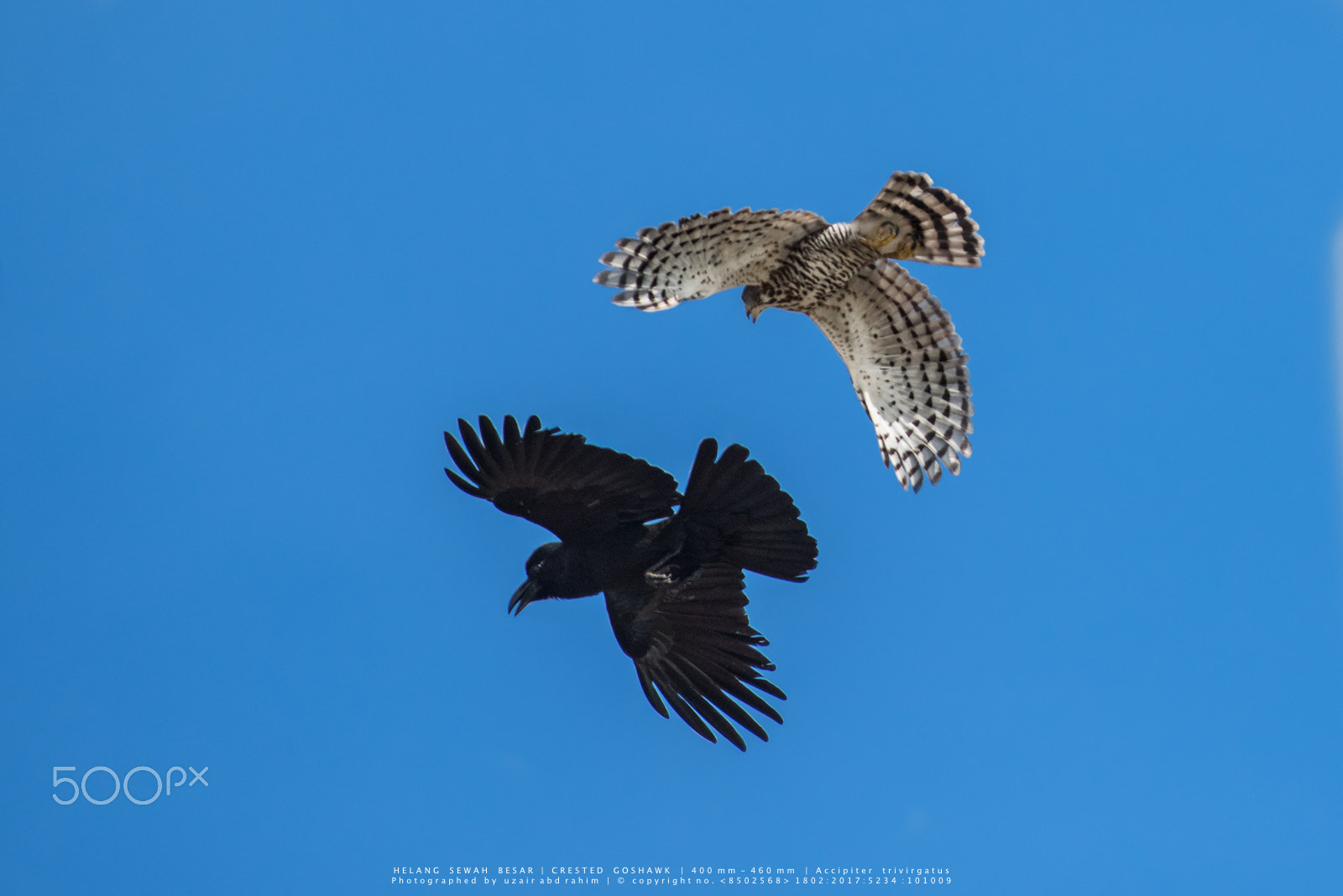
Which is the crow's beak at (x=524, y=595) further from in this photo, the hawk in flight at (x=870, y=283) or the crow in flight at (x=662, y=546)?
the hawk in flight at (x=870, y=283)

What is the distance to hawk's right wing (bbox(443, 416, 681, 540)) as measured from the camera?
7.63m

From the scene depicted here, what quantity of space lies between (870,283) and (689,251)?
4.12ft

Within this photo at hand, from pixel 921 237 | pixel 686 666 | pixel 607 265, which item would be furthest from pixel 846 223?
pixel 686 666

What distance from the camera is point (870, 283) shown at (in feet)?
29.8

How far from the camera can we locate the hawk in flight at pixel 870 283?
827 cm


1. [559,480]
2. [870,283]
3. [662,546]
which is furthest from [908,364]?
[559,480]

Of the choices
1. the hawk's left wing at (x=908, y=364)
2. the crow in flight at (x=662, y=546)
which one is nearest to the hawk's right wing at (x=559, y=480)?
the crow in flight at (x=662, y=546)

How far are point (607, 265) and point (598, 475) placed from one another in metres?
1.11

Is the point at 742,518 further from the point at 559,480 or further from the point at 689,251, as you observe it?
the point at 689,251

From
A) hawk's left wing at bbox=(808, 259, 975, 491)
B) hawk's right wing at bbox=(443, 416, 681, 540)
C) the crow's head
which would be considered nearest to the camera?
hawk's right wing at bbox=(443, 416, 681, 540)

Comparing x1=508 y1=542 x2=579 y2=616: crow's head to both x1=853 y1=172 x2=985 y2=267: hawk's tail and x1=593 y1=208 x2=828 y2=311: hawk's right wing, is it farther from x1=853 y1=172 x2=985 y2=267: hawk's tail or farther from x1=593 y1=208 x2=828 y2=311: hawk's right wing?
x1=853 y1=172 x2=985 y2=267: hawk's tail

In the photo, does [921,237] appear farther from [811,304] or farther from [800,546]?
[800,546]

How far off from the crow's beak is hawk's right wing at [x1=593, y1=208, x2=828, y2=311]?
1.49m

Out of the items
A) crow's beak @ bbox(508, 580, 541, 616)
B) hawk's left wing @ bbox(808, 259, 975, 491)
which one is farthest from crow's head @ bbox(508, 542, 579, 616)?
hawk's left wing @ bbox(808, 259, 975, 491)
